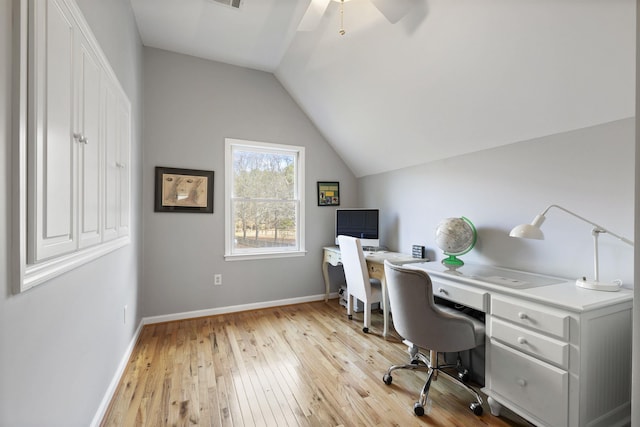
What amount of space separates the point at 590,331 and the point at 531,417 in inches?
22.5

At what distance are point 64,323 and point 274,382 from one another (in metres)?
1.37

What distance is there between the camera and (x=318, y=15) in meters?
2.09

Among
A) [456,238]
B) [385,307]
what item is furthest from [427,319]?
[385,307]

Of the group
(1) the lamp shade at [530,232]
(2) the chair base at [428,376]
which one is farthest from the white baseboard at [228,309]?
(1) the lamp shade at [530,232]

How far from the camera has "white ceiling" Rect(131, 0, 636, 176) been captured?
5.16 ft

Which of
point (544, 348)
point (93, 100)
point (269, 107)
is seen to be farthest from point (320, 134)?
point (544, 348)

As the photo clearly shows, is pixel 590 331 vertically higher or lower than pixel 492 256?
lower

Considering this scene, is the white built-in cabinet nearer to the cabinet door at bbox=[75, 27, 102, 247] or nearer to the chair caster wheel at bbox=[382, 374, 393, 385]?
the cabinet door at bbox=[75, 27, 102, 247]

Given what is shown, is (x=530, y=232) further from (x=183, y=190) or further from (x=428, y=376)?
(x=183, y=190)

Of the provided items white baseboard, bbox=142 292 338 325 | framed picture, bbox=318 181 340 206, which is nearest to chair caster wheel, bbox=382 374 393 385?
white baseboard, bbox=142 292 338 325

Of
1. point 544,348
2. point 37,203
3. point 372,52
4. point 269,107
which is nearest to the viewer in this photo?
point 37,203

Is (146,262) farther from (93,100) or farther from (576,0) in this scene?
(576,0)

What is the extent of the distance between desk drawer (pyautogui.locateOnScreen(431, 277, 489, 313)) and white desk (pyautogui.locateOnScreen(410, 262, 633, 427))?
20 mm

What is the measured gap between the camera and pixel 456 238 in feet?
7.95
